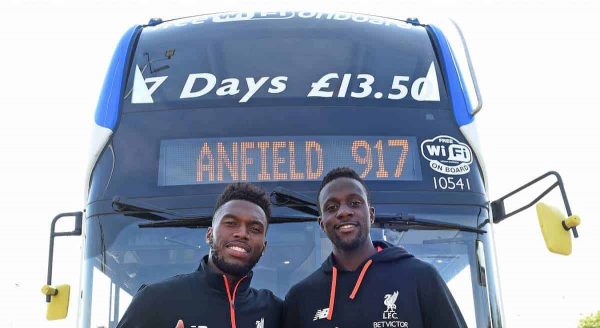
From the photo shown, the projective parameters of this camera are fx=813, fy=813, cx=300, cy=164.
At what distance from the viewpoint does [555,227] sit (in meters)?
5.14

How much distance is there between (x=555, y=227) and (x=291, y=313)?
2.37m

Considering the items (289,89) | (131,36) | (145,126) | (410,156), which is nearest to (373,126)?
(410,156)

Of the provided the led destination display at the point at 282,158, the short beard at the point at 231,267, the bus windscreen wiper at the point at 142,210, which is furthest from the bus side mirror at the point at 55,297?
the short beard at the point at 231,267

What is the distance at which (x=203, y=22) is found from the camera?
21.1ft

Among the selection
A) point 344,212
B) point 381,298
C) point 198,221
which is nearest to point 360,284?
point 381,298

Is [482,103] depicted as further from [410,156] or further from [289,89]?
[289,89]

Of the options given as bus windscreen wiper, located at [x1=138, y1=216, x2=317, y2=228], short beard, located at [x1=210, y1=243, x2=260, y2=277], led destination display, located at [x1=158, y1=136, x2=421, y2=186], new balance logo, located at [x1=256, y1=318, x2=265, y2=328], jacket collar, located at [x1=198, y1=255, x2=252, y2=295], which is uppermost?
led destination display, located at [x1=158, y1=136, x2=421, y2=186]

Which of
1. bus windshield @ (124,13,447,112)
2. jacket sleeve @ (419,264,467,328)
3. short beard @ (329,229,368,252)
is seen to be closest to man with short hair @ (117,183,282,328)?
short beard @ (329,229,368,252)

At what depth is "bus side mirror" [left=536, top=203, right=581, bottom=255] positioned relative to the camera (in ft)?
16.7

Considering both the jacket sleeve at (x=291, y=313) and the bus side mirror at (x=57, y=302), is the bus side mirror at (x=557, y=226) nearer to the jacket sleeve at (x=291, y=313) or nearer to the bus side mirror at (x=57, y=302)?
the jacket sleeve at (x=291, y=313)

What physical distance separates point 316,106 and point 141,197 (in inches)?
52.3

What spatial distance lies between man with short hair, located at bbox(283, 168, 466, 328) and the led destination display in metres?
1.57

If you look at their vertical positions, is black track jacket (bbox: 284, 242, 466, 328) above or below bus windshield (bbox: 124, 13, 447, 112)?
below

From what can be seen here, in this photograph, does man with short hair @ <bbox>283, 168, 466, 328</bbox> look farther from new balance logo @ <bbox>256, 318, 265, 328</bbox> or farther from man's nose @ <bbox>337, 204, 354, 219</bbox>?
new balance logo @ <bbox>256, 318, 265, 328</bbox>
